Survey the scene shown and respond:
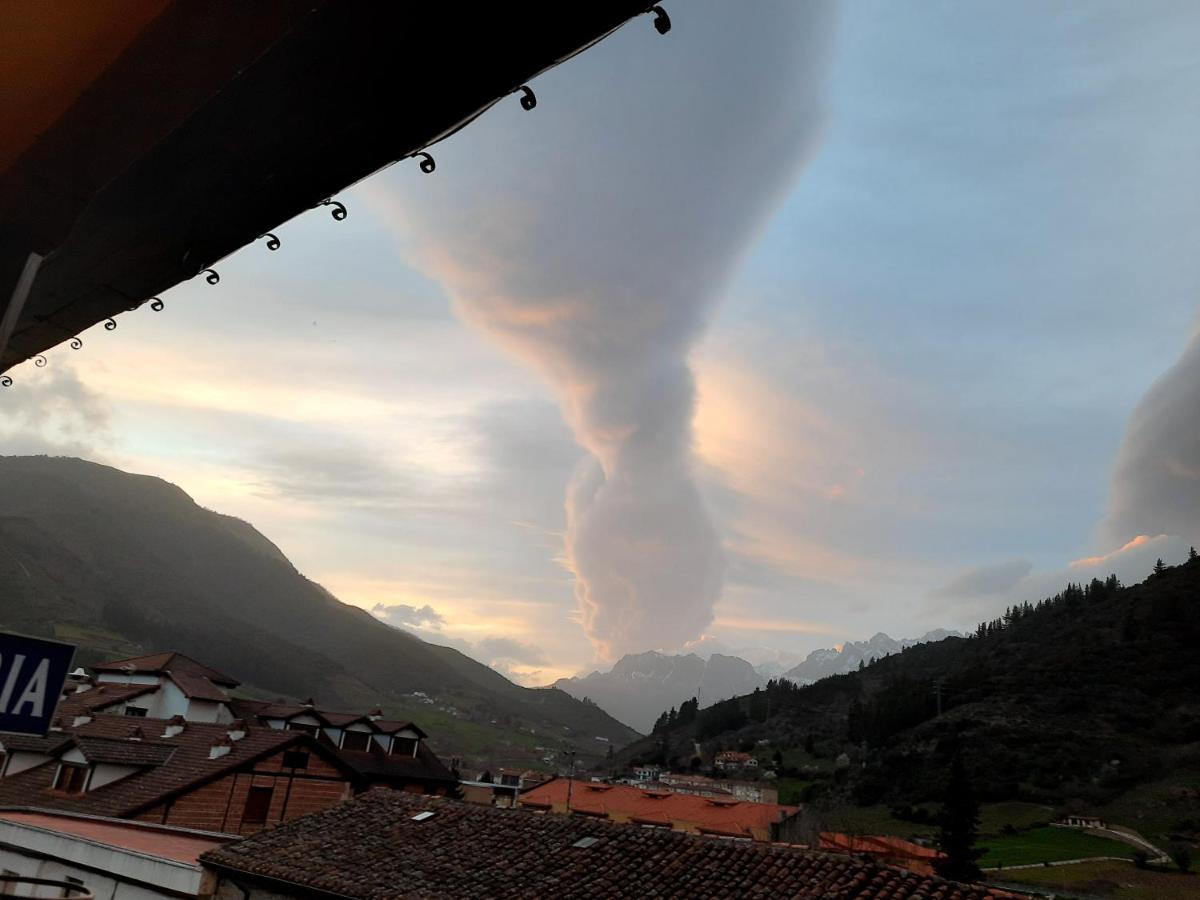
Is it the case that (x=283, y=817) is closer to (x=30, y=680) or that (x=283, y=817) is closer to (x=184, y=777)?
(x=184, y=777)

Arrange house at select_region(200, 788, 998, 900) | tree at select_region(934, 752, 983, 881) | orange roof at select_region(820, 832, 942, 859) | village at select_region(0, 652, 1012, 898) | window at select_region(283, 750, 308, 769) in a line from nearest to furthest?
house at select_region(200, 788, 998, 900) → village at select_region(0, 652, 1012, 898) → window at select_region(283, 750, 308, 769) → orange roof at select_region(820, 832, 942, 859) → tree at select_region(934, 752, 983, 881)

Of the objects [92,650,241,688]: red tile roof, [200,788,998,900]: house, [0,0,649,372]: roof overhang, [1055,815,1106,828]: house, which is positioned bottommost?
[200,788,998,900]: house

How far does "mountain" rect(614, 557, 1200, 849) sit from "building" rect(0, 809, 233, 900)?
253 ft

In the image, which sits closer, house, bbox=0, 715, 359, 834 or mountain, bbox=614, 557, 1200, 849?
house, bbox=0, 715, 359, 834

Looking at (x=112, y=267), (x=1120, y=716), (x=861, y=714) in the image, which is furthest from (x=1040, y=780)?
(x=112, y=267)

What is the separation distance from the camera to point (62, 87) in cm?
256

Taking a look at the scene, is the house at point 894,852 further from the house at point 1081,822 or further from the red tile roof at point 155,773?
the red tile roof at point 155,773

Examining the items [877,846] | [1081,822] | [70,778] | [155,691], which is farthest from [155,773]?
[1081,822]

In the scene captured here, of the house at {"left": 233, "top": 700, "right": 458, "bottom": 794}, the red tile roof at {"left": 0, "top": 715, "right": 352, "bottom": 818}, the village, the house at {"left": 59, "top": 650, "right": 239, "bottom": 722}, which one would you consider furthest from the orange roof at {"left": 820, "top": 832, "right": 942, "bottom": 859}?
the house at {"left": 59, "top": 650, "right": 239, "bottom": 722}

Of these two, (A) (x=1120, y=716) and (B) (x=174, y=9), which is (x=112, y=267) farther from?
(A) (x=1120, y=716)

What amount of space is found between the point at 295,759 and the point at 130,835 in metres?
9.28

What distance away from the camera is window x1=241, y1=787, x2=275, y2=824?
2970cm

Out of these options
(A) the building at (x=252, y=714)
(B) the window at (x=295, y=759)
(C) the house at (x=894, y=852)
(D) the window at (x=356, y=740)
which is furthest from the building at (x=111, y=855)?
(C) the house at (x=894, y=852)

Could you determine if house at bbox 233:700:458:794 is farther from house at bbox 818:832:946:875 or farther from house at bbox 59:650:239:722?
house at bbox 818:832:946:875
